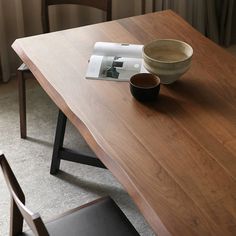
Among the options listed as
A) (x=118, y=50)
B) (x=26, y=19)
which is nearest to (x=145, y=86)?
(x=118, y=50)

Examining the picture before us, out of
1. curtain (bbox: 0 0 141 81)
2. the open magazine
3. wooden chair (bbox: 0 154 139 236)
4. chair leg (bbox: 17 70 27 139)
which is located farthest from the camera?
curtain (bbox: 0 0 141 81)

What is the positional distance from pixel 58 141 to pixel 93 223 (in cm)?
79

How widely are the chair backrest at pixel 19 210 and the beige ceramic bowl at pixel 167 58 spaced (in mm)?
676

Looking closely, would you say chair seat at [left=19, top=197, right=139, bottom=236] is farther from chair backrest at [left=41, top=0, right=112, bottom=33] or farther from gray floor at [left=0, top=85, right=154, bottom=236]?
chair backrest at [left=41, top=0, right=112, bottom=33]

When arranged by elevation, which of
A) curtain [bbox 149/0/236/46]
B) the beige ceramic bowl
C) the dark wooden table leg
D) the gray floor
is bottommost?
the gray floor

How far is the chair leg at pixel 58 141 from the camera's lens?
2.22 m

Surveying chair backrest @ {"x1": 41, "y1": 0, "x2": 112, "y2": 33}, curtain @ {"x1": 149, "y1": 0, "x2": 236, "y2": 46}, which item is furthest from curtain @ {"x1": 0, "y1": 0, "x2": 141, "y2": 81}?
chair backrest @ {"x1": 41, "y1": 0, "x2": 112, "y2": 33}

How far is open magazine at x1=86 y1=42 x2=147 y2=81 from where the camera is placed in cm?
180

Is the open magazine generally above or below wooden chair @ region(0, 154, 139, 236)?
above

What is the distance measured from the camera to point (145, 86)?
168 cm

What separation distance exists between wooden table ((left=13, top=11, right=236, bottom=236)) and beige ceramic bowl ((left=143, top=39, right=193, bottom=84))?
2.5 inches

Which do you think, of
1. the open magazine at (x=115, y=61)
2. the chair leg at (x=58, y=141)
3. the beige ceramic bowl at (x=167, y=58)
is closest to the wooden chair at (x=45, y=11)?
the chair leg at (x=58, y=141)

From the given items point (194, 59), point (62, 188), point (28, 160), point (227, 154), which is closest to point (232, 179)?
point (227, 154)

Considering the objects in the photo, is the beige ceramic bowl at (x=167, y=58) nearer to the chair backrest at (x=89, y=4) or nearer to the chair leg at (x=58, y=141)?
the chair leg at (x=58, y=141)
